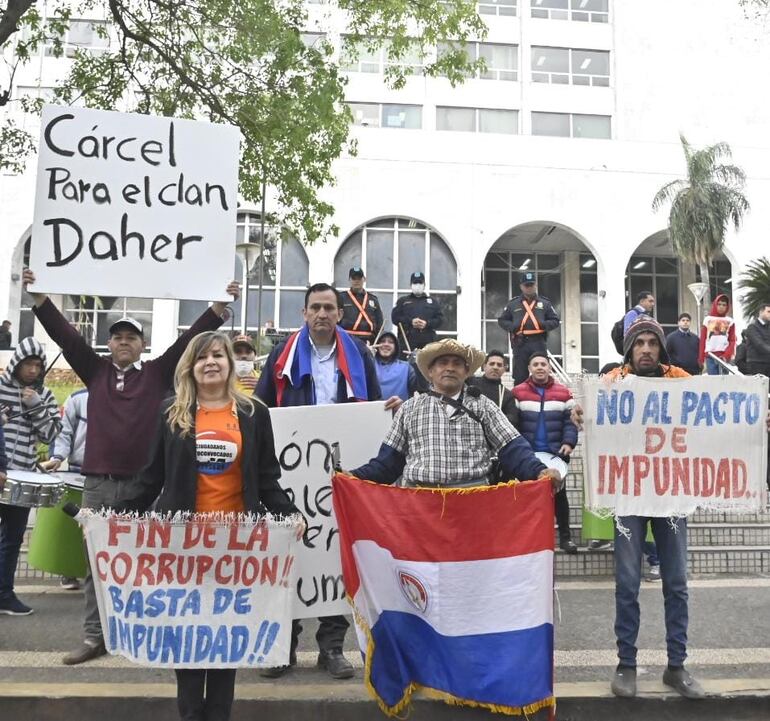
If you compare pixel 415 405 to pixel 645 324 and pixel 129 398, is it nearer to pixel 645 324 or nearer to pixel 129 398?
pixel 645 324

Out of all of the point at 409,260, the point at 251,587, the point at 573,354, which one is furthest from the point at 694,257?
the point at 251,587

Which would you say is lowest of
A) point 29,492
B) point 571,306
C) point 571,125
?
point 29,492

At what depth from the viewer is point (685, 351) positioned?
11539 millimetres

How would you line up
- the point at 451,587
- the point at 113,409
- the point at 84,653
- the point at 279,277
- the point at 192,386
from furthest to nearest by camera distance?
the point at 279,277 → the point at 113,409 → the point at 84,653 → the point at 451,587 → the point at 192,386

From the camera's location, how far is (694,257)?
22547mm

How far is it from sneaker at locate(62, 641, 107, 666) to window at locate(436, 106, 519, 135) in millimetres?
24194

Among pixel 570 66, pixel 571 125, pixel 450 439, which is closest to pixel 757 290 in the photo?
pixel 571 125

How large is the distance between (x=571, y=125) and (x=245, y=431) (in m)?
26.9

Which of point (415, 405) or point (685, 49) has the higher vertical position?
point (685, 49)

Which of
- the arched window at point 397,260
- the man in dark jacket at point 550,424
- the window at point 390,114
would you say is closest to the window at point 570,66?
the window at point 390,114

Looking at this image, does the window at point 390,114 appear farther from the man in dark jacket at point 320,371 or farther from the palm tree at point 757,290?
the man in dark jacket at point 320,371

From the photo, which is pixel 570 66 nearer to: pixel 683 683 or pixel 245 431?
pixel 683 683

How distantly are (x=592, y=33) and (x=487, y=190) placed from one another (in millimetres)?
9903

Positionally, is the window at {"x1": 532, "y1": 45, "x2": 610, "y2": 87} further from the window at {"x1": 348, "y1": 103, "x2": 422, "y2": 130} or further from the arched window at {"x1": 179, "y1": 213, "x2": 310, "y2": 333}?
the arched window at {"x1": 179, "y1": 213, "x2": 310, "y2": 333}
